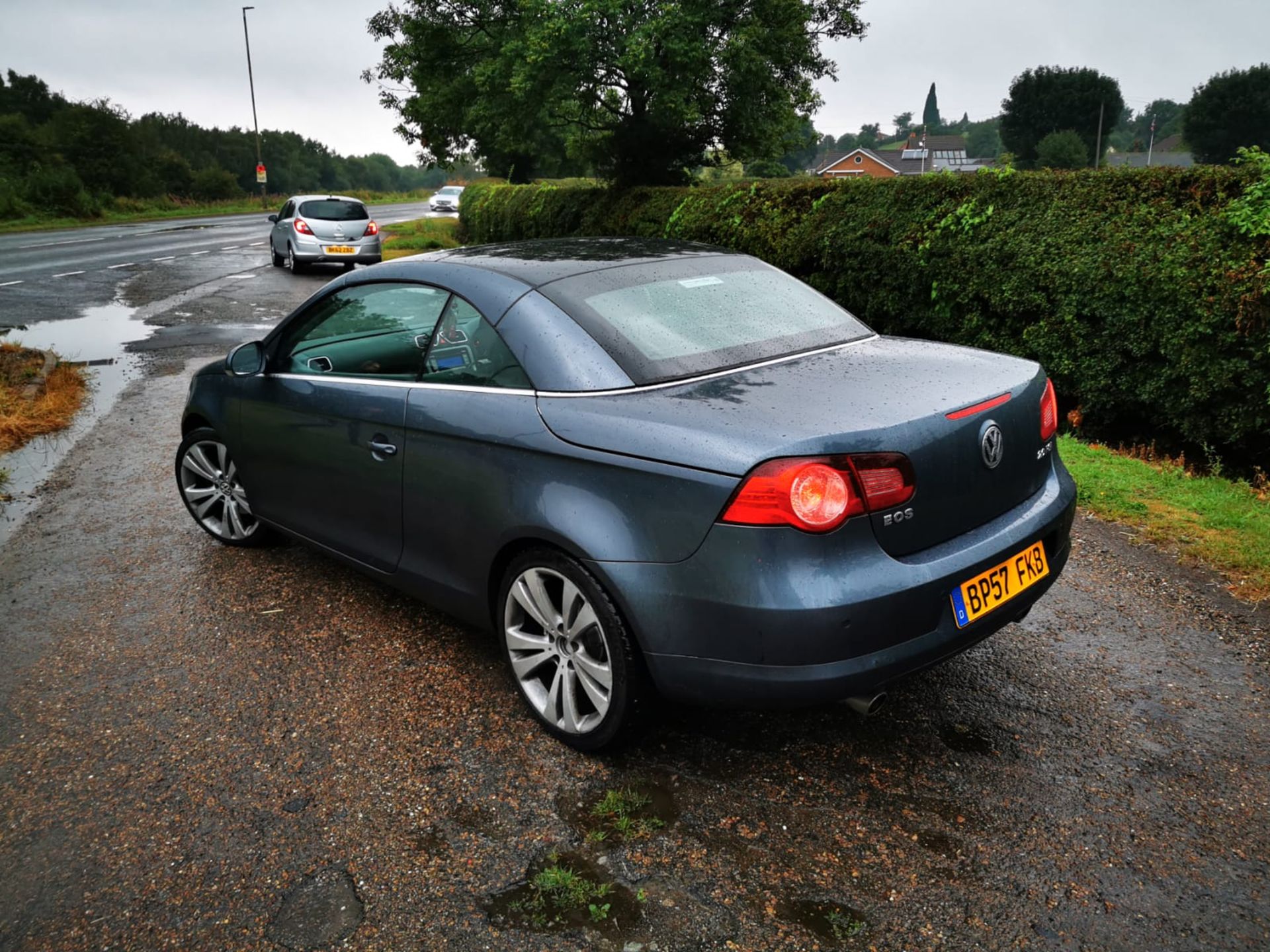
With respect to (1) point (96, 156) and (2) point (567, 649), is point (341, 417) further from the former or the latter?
(1) point (96, 156)

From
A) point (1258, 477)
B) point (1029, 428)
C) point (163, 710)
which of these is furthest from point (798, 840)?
point (1258, 477)

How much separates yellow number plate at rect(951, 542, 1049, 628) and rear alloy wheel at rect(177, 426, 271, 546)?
140 inches

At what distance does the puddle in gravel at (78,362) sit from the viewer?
6.45 meters

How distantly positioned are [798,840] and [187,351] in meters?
10.7

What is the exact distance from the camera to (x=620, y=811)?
2.88 meters

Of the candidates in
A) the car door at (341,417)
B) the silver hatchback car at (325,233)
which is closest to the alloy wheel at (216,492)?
the car door at (341,417)

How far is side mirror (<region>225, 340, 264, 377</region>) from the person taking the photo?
4.49 m

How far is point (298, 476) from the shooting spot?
429cm

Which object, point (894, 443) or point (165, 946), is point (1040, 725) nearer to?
point (894, 443)

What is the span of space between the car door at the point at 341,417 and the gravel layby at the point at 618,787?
1.67ft

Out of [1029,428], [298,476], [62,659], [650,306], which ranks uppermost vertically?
[650,306]

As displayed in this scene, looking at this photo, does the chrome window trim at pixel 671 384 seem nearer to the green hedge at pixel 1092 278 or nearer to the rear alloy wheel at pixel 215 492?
the rear alloy wheel at pixel 215 492

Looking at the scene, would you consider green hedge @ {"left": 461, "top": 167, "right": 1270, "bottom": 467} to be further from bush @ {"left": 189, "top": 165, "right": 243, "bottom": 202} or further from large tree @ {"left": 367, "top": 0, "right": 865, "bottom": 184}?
bush @ {"left": 189, "top": 165, "right": 243, "bottom": 202}

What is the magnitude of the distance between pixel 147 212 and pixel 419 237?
26.9 metres
